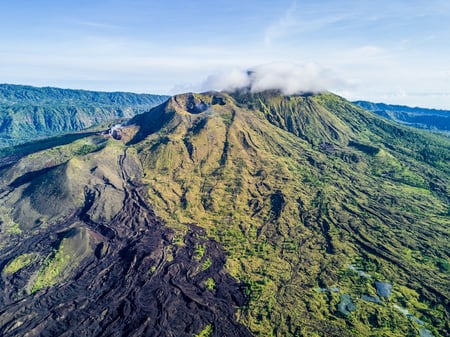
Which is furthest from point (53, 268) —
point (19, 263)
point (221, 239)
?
point (221, 239)

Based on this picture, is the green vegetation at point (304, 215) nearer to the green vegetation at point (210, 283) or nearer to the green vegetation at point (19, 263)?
the green vegetation at point (210, 283)

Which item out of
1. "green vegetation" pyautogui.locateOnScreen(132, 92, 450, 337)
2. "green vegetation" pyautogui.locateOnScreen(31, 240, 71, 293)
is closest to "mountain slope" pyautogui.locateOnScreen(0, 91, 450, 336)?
"green vegetation" pyautogui.locateOnScreen(31, 240, 71, 293)

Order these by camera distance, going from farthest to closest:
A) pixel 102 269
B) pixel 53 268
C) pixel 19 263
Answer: pixel 19 263, pixel 102 269, pixel 53 268

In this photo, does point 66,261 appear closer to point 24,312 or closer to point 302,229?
point 24,312

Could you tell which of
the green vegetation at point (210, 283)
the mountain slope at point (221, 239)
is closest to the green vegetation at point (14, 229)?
the mountain slope at point (221, 239)

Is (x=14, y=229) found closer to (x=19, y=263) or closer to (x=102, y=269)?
(x=19, y=263)
